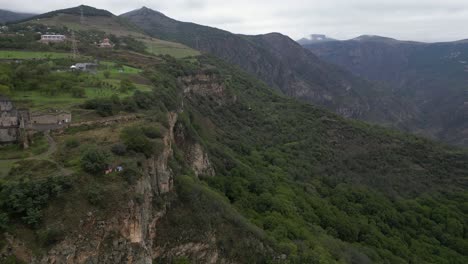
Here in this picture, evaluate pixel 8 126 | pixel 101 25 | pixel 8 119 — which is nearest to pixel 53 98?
pixel 8 119

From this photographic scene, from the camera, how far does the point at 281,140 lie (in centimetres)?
8719

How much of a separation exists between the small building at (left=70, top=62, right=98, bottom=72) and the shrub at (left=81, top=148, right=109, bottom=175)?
1212 inches

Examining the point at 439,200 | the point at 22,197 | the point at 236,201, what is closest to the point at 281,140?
the point at 439,200

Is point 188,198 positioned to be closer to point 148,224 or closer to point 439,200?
point 148,224

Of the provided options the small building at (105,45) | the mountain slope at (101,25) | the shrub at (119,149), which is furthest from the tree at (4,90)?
the mountain slope at (101,25)

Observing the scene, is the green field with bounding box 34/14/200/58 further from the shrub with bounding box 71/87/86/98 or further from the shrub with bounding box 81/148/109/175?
the shrub with bounding box 81/148/109/175

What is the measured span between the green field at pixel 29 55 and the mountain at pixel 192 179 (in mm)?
471

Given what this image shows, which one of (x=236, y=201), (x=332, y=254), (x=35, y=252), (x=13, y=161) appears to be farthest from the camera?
(x=236, y=201)

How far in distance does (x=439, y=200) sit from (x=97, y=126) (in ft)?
213

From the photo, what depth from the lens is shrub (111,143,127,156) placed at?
2745 centimetres

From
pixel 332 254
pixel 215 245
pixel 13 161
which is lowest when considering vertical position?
pixel 332 254

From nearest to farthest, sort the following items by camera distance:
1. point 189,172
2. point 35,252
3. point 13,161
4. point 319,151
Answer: point 35,252 → point 13,161 → point 189,172 → point 319,151

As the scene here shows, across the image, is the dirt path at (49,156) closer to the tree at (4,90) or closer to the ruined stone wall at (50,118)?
the ruined stone wall at (50,118)

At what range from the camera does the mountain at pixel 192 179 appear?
73.8 feet
